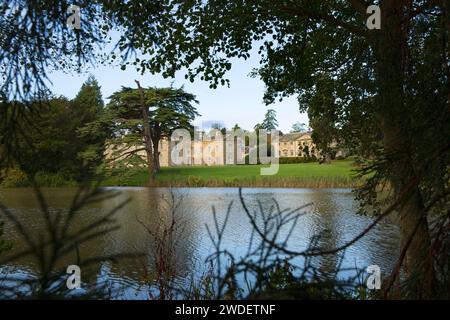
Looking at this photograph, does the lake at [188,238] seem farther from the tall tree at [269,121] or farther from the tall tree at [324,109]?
the tall tree at [269,121]

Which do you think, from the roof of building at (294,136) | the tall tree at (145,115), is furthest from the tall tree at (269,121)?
the tall tree at (145,115)

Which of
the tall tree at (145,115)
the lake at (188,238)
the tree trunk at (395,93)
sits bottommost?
the lake at (188,238)

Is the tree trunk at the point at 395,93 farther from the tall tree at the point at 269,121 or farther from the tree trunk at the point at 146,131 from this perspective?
the tall tree at the point at 269,121

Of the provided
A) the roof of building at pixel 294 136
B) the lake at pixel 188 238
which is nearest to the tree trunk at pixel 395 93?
the lake at pixel 188 238

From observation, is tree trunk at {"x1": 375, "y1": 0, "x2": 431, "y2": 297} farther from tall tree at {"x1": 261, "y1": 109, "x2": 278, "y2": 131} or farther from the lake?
tall tree at {"x1": 261, "y1": 109, "x2": 278, "y2": 131}

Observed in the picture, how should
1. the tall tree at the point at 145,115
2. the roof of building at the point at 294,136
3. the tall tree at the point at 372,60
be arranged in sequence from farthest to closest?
the roof of building at the point at 294,136, the tall tree at the point at 145,115, the tall tree at the point at 372,60

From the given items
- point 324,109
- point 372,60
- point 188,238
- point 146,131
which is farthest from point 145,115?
point 372,60

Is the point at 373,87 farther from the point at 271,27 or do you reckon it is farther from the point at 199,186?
the point at 199,186

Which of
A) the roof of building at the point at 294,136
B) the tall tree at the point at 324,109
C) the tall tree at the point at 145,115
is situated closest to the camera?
the tall tree at the point at 324,109

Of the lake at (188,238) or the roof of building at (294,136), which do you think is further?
the roof of building at (294,136)

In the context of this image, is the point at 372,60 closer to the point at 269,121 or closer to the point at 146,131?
the point at 146,131

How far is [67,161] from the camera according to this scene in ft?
6.39

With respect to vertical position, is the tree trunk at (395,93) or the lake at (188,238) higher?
the tree trunk at (395,93)
